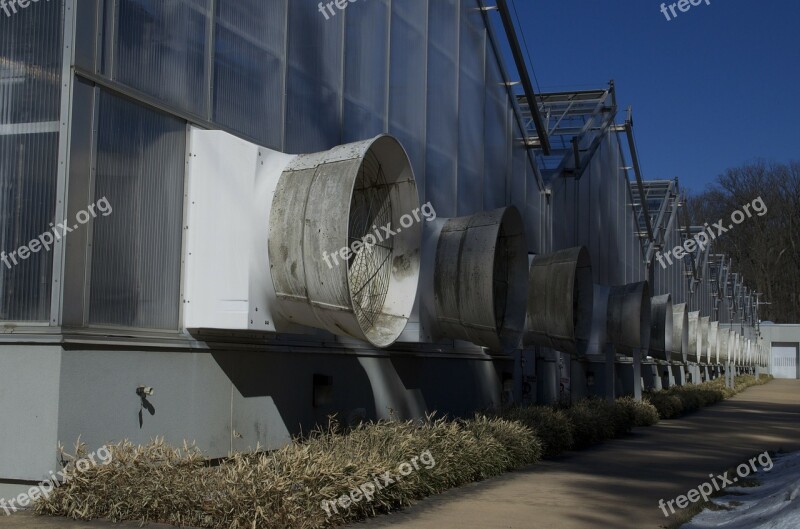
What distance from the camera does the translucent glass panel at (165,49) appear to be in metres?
8.60

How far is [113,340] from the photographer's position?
8234 mm

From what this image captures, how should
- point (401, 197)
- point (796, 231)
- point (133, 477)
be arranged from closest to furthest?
point (133, 477), point (401, 197), point (796, 231)

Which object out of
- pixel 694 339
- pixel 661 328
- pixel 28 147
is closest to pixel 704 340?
pixel 694 339

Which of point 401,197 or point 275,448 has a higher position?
point 401,197

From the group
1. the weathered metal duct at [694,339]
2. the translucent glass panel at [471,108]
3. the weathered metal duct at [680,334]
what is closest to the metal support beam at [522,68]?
the translucent glass panel at [471,108]

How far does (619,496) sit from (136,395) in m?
5.36

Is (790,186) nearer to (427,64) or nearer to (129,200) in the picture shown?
(427,64)

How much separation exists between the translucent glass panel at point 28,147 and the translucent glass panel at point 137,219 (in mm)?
415

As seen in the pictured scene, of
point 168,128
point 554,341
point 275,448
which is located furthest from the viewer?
point 554,341

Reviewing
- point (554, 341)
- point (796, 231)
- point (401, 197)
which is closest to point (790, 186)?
point (796, 231)

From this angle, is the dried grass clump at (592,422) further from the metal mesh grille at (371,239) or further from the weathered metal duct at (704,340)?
the weathered metal duct at (704,340)

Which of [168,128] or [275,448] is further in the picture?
[275,448]

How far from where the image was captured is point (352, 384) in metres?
12.4

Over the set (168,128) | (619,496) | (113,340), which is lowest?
(619,496)
